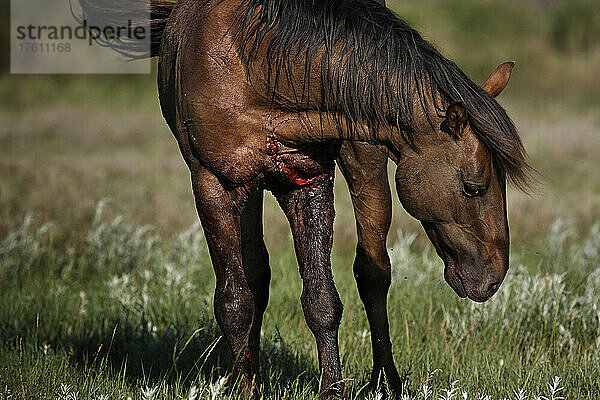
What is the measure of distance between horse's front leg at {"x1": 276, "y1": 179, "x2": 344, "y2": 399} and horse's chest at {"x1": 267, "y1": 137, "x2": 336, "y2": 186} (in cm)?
6

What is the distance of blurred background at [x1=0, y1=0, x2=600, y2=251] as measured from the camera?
8906 millimetres

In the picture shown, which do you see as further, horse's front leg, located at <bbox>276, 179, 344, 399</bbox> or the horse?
horse's front leg, located at <bbox>276, 179, 344, 399</bbox>

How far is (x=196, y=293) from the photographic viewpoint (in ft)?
19.0

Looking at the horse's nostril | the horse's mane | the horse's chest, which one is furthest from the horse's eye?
the horse's chest

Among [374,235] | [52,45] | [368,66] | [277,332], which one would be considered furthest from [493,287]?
[52,45]

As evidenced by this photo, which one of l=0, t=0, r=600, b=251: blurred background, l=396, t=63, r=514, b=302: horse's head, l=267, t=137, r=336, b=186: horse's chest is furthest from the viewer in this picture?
l=0, t=0, r=600, b=251: blurred background

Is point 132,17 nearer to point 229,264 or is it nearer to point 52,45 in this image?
point 229,264

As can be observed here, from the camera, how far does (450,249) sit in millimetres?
3301

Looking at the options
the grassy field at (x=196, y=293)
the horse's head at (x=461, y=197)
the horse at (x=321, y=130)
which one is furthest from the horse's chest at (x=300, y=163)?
the grassy field at (x=196, y=293)

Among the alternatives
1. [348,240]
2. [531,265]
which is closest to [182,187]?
[348,240]

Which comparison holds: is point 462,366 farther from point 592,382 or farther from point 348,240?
point 348,240

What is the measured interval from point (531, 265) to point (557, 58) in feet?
39.5

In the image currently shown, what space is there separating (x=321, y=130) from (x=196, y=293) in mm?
2805

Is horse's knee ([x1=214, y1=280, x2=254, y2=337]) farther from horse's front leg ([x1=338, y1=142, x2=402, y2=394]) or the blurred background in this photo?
the blurred background
